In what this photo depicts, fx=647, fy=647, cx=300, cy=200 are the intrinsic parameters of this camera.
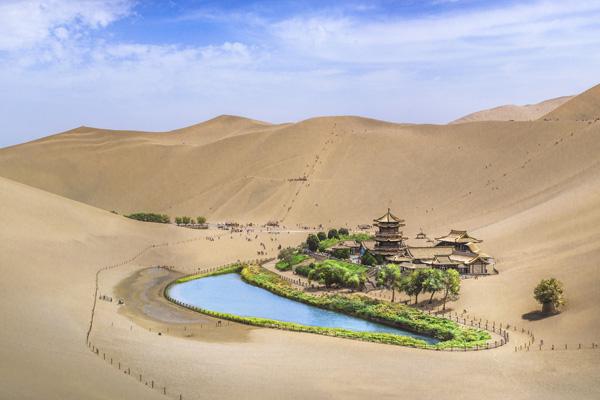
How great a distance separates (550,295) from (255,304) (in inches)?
823

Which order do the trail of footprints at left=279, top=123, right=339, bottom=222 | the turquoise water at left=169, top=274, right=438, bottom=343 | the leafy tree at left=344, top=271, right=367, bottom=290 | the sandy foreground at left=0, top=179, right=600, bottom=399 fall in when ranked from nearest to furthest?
the sandy foreground at left=0, top=179, right=600, bottom=399 → the turquoise water at left=169, top=274, right=438, bottom=343 → the leafy tree at left=344, top=271, right=367, bottom=290 → the trail of footprints at left=279, top=123, right=339, bottom=222

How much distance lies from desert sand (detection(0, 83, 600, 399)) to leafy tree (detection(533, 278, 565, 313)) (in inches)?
39.2

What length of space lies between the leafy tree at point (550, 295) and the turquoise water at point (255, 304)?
7.15 meters

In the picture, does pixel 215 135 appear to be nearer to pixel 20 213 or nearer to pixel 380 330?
pixel 20 213

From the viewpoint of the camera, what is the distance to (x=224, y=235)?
79938mm

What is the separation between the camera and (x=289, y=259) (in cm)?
6406

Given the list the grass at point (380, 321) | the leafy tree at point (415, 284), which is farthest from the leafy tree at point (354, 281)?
the leafy tree at point (415, 284)

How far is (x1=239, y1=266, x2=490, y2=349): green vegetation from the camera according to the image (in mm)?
36500

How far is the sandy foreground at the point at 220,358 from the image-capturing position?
2561cm

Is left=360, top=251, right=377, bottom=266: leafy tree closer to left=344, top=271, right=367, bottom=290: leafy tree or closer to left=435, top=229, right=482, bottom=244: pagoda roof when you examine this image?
left=344, top=271, right=367, bottom=290: leafy tree

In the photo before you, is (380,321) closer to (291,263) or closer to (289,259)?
(291,263)

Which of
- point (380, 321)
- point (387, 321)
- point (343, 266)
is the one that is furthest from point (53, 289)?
point (343, 266)

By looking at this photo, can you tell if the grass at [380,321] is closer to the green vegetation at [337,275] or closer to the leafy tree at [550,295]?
the green vegetation at [337,275]

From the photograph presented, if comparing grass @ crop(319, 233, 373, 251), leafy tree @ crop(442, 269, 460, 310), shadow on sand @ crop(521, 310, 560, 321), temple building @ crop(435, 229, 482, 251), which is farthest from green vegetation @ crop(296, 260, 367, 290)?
shadow on sand @ crop(521, 310, 560, 321)
